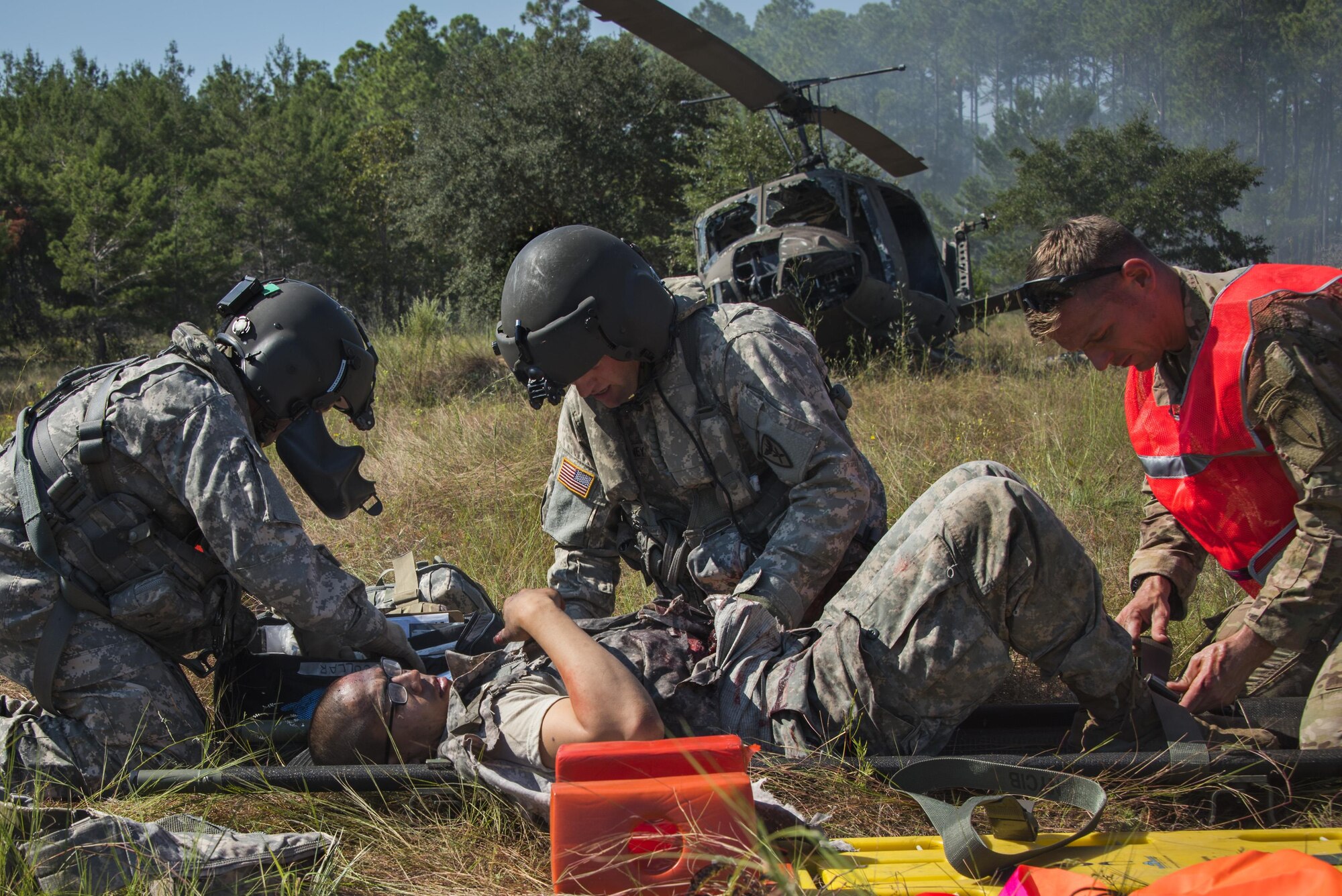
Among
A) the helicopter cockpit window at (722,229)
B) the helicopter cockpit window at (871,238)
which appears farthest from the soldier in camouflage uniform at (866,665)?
the helicopter cockpit window at (722,229)

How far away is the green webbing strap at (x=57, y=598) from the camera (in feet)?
9.84

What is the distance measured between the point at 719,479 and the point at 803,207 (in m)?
6.98

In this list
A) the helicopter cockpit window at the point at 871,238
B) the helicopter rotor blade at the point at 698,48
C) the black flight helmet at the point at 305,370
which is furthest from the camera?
the helicopter cockpit window at the point at 871,238

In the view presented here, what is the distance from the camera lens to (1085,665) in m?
2.71

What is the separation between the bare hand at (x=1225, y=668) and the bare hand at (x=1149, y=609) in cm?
37

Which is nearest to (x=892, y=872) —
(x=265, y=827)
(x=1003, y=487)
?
(x=1003, y=487)

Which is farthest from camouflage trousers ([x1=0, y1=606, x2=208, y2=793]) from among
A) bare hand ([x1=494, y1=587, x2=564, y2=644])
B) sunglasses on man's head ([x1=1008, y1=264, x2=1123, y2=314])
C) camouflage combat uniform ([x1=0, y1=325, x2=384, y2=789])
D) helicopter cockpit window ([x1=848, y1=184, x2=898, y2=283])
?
helicopter cockpit window ([x1=848, y1=184, x2=898, y2=283])

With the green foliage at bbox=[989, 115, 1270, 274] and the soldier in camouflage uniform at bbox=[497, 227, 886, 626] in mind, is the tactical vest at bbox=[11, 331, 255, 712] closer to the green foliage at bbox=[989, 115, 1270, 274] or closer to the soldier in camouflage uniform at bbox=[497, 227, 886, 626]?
the soldier in camouflage uniform at bbox=[497, 227, 886, 626]

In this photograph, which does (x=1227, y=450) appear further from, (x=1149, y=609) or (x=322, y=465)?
(x=322, y=465)

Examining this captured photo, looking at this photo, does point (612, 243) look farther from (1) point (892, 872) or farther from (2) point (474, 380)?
(2) point (474, 380)

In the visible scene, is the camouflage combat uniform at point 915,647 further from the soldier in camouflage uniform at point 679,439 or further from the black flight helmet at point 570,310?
the black flight helmet at point 570,310

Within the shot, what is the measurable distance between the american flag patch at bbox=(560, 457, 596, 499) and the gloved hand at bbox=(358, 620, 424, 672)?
0.78 metres

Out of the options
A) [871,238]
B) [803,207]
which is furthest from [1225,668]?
[803,207]

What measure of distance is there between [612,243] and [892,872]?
2.04 meters
